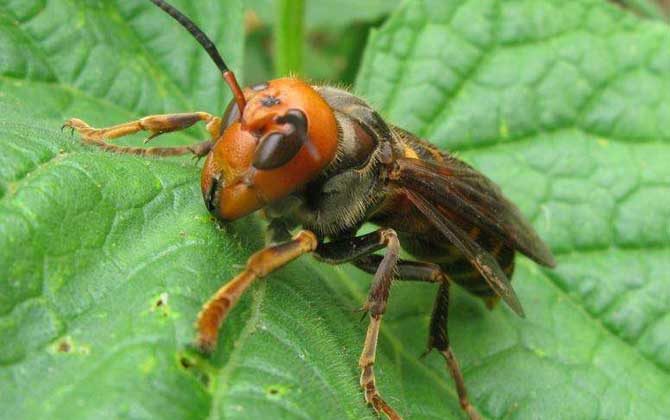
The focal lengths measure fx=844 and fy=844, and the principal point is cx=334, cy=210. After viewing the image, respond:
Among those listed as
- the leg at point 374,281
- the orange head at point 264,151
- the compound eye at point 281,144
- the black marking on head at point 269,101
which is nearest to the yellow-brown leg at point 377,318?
the leg at point 374,281

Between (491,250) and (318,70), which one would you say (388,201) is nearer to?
(491,250)

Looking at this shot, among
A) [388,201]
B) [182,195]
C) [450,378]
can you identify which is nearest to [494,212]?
[388,201]

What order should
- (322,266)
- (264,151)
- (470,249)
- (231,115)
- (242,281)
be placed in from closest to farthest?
1. (242,281)
2. (264,151)
3. (231,115)
4. (470,249)
5. (322,266)

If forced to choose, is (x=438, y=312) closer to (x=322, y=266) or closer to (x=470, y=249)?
(x=470, y=249)

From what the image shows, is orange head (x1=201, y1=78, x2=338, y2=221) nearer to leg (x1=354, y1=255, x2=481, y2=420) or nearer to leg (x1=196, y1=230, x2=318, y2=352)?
leg (x1=196, y1=230, x2=318, y2=352)

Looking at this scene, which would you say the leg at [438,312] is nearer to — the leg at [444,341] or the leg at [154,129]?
the leg at [444,341]

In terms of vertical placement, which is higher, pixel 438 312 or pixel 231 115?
pixel 231 115

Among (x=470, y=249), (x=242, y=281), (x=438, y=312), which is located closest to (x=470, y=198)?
(x=470, y=249)
